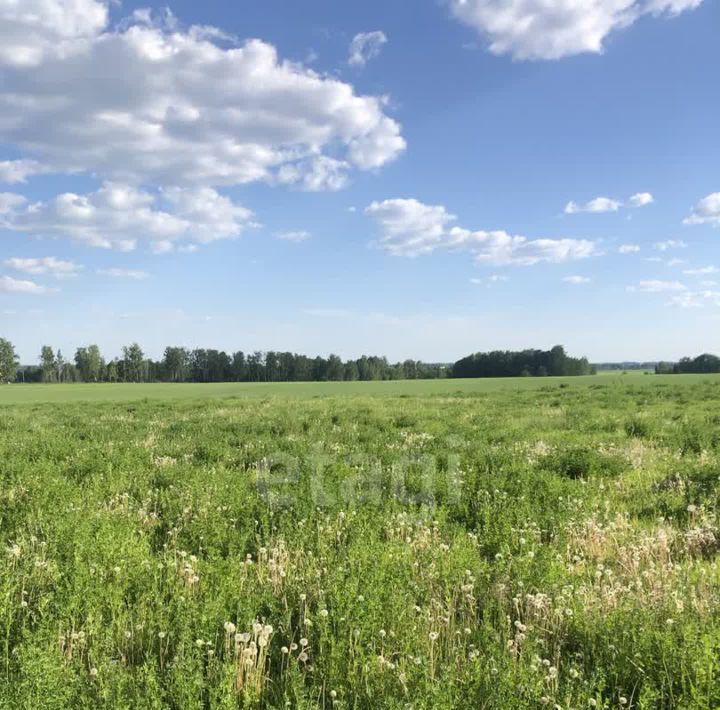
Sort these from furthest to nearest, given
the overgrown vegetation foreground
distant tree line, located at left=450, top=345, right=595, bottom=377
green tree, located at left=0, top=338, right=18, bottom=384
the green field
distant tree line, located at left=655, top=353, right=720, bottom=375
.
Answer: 1. green tree, located at left=0, top=338, right=18, bottom=384
2. distant tree line, located at left=450, top=345, right=595, bottom=377
3. distant tree line, located at left=655, top=353, right=720, bottom=375
4. the green field
5. the overgrown vegetation foreground

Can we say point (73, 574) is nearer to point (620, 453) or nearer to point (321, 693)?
point (321, 693)

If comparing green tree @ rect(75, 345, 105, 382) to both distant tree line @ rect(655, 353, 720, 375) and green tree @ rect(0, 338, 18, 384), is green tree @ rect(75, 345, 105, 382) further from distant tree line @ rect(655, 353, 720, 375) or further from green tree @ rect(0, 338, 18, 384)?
distant tree line @ rect(655, 353, 720, 375)

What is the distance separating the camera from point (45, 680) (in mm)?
3078

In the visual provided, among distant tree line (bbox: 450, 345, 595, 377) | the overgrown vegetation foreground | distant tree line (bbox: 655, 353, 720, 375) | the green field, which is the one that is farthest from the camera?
distant tree line (bbox: 450, 345, 595, 377)

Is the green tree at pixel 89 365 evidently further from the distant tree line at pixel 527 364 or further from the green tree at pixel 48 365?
the distant tree line at pixel 527 364

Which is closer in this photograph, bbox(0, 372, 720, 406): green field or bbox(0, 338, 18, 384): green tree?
bbox(0, 372, 720, 406): green field

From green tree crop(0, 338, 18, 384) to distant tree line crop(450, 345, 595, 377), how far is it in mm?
115304

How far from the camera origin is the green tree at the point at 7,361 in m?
144

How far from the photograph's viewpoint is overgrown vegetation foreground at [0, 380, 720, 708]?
128 inches

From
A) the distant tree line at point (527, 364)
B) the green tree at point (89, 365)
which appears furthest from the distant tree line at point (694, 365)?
the green tree at point (89, 365)

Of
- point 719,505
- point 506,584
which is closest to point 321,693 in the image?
point 506,584

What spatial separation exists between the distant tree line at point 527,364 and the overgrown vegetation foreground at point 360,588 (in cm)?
11608

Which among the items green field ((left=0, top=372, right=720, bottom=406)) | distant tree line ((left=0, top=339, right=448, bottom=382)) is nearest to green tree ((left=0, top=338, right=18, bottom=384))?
distant tree line ((left=0, top=339, right=448, bottom=382))

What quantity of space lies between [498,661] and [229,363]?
486 ft
